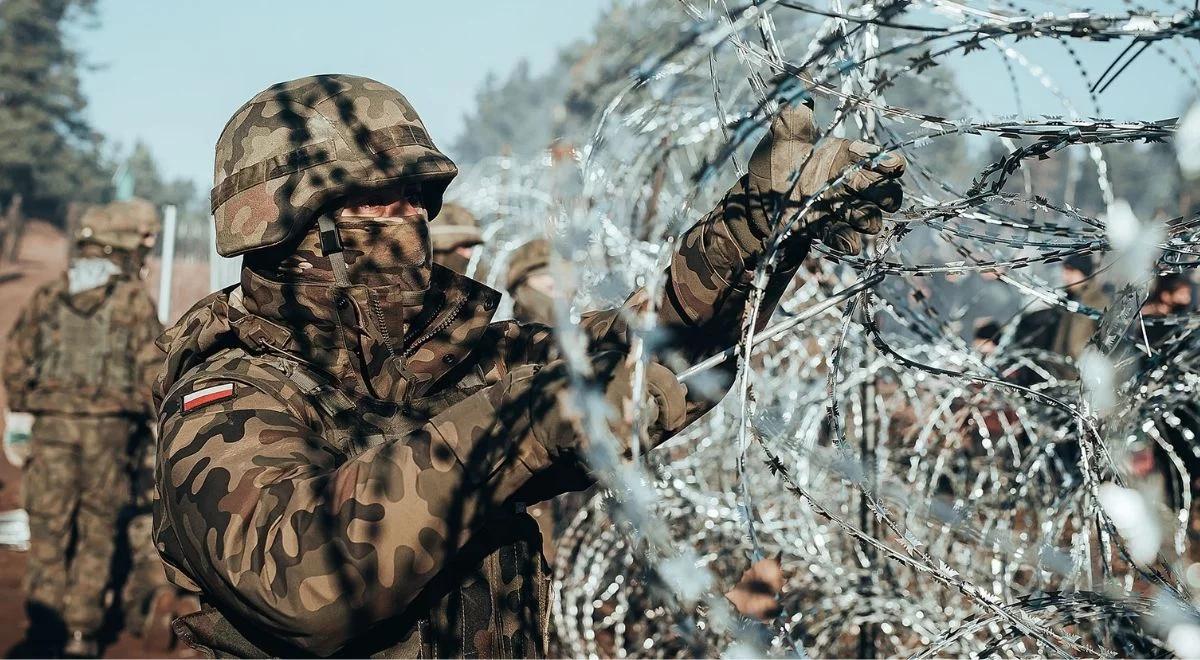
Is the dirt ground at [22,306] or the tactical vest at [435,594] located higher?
the dirt ground at [22,306]

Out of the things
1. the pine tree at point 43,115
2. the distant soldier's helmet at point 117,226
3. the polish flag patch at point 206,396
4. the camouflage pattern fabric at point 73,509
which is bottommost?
the polish flag patch at point 206,396

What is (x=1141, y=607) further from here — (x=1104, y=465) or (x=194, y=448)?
(x=194, y=448)

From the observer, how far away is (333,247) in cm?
240

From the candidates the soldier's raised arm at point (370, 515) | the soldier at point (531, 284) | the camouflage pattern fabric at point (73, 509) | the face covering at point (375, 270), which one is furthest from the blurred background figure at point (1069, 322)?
the camouflage pattern fabric at point (73, 509)

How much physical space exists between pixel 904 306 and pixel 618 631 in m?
1.66

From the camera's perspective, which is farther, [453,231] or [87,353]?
[87,353]

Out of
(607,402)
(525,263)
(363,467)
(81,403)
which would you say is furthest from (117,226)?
(607,402)

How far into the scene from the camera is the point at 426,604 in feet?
7.26

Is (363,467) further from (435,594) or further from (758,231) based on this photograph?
(758,231)

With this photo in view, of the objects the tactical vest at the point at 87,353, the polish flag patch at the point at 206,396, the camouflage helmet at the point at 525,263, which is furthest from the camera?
the tactical vest at the point at 87,353

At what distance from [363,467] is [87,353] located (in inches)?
243

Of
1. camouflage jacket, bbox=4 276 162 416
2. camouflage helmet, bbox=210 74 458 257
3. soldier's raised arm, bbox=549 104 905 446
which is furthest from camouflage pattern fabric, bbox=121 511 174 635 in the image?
soldier's raised arm, bbox=549 104 905 446

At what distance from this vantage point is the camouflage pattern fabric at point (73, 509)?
23.3ft

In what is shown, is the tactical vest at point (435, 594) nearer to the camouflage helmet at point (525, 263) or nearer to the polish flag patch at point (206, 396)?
the polish flag patch at point (206, 396)
